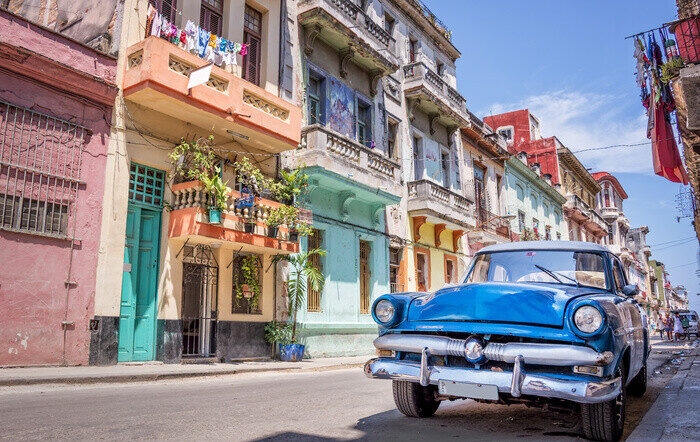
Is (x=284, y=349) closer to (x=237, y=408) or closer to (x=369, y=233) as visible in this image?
(x=369, y=233)

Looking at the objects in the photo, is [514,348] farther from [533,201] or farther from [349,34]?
[533,201]

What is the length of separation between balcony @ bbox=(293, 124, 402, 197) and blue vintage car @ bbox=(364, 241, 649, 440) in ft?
32.4

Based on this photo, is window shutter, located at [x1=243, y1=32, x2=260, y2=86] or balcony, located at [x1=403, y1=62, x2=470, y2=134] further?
balcony, located at [x1=403, y1=62, x2=470, y2=134]

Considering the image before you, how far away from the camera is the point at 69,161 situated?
9.87 m

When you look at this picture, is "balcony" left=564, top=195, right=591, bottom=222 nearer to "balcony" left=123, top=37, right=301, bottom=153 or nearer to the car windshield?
"balcony" left=123, top=37, right=301, bottom=153

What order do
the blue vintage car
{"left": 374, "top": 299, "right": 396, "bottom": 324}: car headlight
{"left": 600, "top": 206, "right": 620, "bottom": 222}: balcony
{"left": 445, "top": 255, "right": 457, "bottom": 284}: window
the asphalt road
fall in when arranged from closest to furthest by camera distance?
1. the blue vintage car
2. the asphalt road
3. {"left": 374, "top": 299, "right": 396, "bottom": 324}: car headlight
4. {"left": 445, "top": 255, "right": 457, "bottom": 284}: window
5. {"left": 600, "top": 206, "right": 620, "bottom": 222}: balcony

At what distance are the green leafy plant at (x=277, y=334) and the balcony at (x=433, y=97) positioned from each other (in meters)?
10.7

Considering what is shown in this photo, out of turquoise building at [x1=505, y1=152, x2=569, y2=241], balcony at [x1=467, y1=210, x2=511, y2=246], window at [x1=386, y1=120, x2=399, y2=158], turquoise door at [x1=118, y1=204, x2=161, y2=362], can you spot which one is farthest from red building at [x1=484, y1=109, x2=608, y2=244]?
turquoise door at [x1=118, y1=204, x2=161, y2=362]

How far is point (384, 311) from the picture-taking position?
4.70 m

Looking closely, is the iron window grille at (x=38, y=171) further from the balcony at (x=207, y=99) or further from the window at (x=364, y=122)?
the window at (x=364, y=122)

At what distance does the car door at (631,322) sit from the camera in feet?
14.7

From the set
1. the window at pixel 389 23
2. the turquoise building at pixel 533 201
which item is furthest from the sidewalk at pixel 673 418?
the turquoise building at pixel 533 201

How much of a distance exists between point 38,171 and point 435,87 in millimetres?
15617

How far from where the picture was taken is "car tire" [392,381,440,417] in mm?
4684
